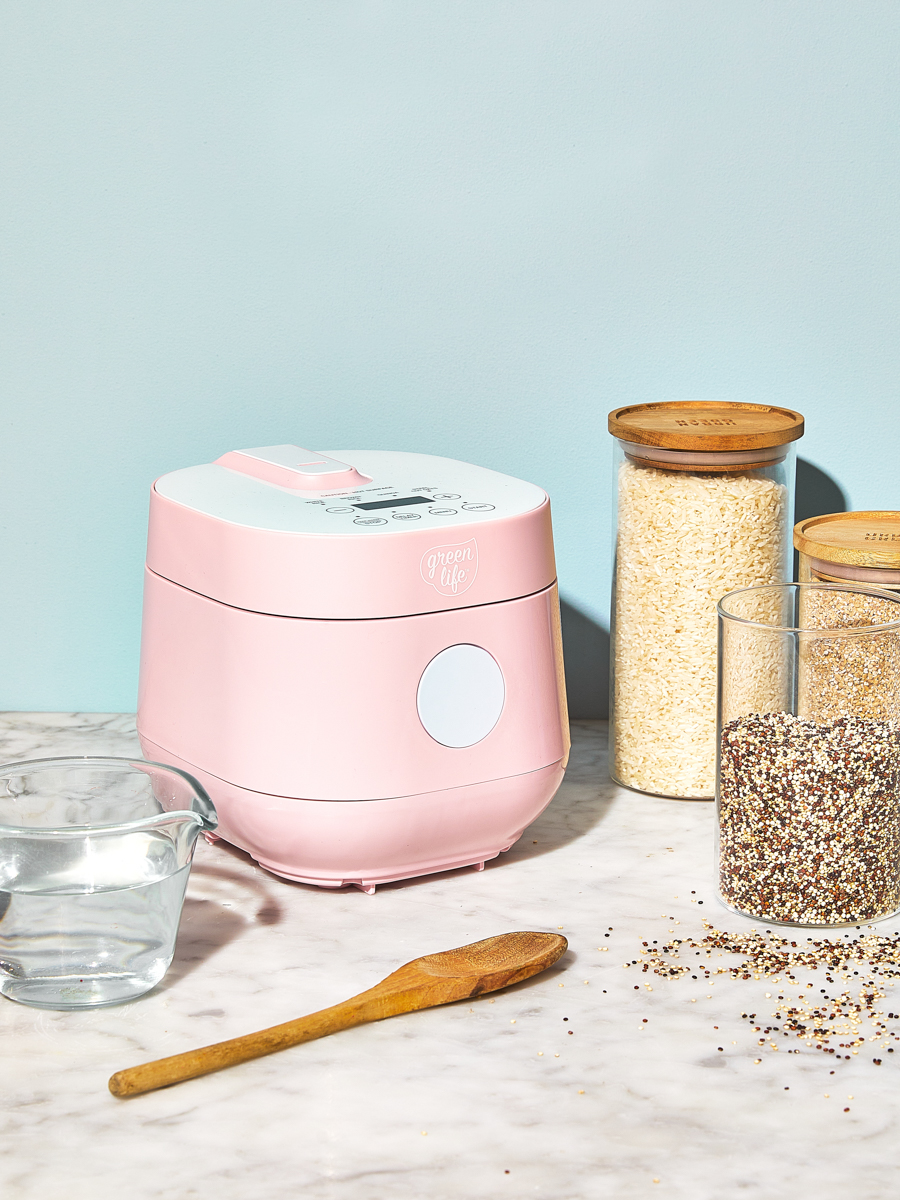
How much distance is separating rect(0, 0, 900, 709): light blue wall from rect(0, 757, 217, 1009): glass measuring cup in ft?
1.36

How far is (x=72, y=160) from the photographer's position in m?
0.97

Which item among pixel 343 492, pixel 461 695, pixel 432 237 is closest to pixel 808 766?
pixel 461 695

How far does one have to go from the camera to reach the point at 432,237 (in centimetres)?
98

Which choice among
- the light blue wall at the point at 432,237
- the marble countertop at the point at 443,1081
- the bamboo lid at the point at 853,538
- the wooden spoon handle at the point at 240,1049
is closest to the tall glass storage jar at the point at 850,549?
the bamboo lid at the point at 853,538

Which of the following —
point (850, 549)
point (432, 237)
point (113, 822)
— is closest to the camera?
point (113, 822)

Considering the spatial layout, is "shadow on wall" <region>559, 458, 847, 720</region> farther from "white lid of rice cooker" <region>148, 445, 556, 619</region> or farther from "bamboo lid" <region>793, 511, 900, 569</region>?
"white lid of rice cooker" <region>148, 445, 556, 619</region>

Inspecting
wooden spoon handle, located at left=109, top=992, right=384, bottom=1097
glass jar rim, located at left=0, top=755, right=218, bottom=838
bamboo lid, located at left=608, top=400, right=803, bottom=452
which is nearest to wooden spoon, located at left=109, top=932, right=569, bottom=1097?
wooden spoon handle, located at left=109, top=992, right=384, bottom=1097

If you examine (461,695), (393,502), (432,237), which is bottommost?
(461,695)

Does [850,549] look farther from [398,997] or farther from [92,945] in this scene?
[92,945]

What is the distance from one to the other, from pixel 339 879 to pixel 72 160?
58cm

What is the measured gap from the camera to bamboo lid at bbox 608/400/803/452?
85 cm

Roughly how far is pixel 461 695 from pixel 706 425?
280mm

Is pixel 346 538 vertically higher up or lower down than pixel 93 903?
higher up

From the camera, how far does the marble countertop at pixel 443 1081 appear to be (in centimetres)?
53
